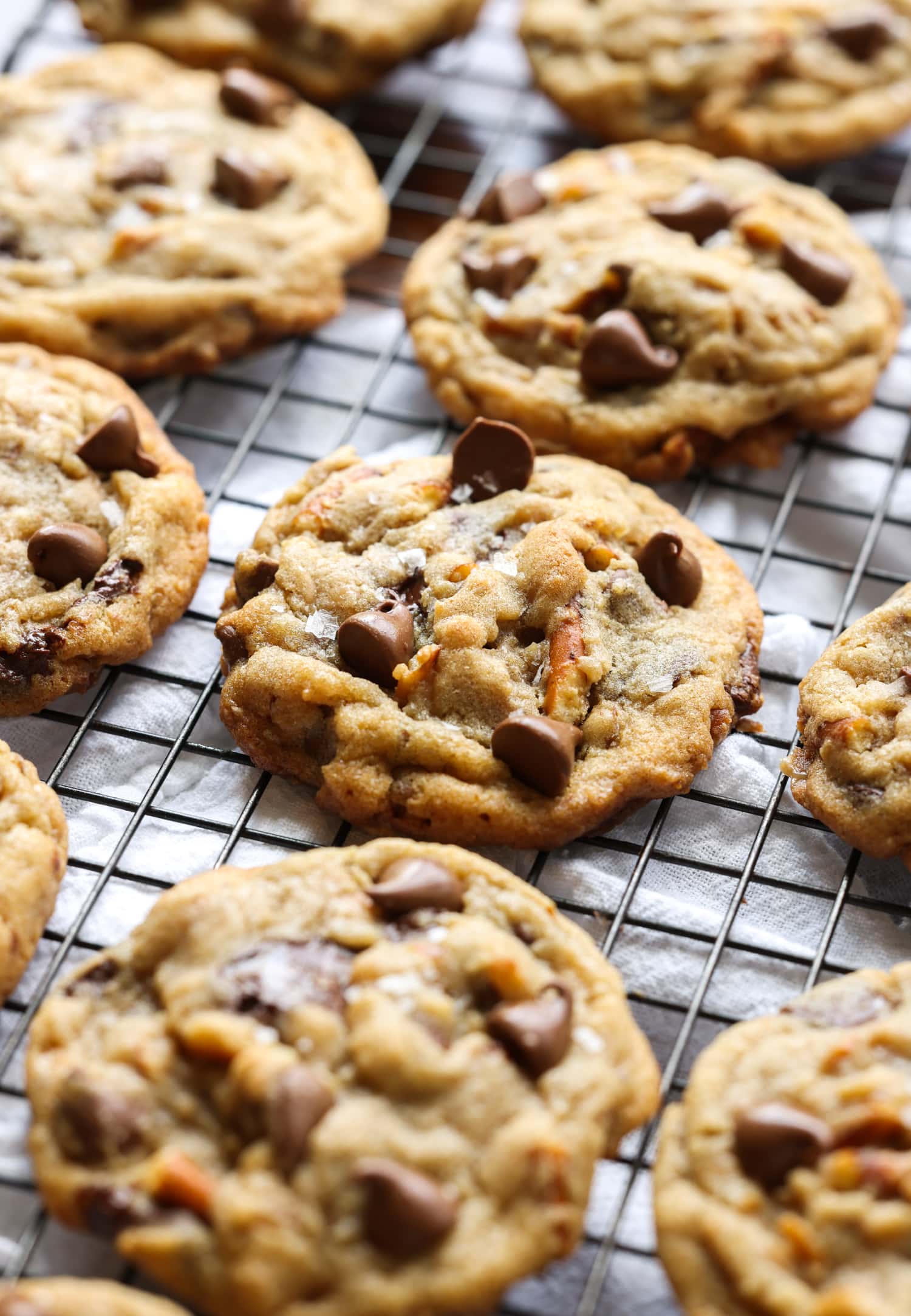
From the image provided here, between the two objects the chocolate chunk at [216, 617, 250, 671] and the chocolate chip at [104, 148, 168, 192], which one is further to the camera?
the chocolate chip at [104, 148, 168, 192]

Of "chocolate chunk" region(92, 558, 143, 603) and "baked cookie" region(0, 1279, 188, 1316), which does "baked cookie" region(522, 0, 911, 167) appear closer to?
"chocolate chunk" region(92, 558, 143, 603)

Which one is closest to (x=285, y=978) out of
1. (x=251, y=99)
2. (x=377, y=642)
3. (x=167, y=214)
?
(x=377, y=642)

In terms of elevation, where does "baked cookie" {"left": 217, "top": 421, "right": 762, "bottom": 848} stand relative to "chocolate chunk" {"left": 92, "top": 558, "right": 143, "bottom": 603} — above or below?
above

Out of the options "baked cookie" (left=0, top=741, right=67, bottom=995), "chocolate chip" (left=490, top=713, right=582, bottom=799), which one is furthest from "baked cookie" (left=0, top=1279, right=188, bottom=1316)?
"chocolate chip" (left=490, top=713, right=582, bottom=799)

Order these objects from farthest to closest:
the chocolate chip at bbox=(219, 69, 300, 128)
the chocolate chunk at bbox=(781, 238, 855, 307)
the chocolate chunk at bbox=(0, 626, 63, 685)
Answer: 1. the chocolate chip at bbox=(219, 69, 300, 128)
2. the chocolate chunk at bbox=(781, 238, 855, 307)
3. the chocolate chunk at bbox=(0, 626, 63, 685)

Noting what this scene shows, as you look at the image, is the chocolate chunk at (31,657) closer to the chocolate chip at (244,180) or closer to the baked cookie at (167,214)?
the baked cookie at (167,214)

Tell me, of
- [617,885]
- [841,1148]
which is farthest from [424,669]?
[841,1148]

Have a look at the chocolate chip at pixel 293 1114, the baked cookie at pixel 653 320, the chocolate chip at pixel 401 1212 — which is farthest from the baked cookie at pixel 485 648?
the chocolate chip at pixel 401 1212
